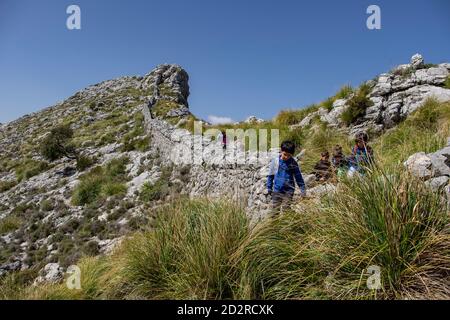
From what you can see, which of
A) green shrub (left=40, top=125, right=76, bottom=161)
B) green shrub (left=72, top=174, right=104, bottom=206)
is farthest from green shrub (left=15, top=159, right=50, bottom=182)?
green shrub (left=72, top=174, right=104, bottom=206)

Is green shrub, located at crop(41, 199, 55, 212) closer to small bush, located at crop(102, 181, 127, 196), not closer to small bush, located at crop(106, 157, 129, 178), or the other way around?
Answer: small bush, located at crop(102, 181, 127, 196)

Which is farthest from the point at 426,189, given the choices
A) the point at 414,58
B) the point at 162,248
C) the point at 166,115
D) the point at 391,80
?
the point at 166,115

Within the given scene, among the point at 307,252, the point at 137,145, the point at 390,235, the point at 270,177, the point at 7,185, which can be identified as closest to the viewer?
the point at 390,235

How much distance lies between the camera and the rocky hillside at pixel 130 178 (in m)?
10.5

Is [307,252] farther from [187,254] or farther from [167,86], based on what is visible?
[167,86]

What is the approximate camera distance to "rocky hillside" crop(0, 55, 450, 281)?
34.4 feet

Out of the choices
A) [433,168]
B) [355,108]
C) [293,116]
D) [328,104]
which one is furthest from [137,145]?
[433,168]

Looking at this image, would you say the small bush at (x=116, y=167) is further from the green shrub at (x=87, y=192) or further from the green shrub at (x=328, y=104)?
the green shrub at (x=328, y=104)

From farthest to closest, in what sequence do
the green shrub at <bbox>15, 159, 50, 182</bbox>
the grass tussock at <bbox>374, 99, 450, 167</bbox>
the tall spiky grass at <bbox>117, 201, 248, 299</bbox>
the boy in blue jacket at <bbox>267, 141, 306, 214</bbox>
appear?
the green shrub at <bbox>15, 159, 50, 182</bbox>, the grass tussock at <bbox>374, 99, 450, 167</bbox>, the boy in blue jacket at <bbox>267, 141, 306, 214</bbox>, the tall spiky grass at <bbox>117, 201, 248, 299</bbox>

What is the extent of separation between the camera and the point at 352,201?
136 inches

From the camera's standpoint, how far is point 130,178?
733 inches

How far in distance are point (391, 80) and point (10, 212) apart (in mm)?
19995

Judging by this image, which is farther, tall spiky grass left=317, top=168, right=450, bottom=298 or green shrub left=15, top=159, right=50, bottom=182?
green shrub left=15, top=159, right=50, bottom=182

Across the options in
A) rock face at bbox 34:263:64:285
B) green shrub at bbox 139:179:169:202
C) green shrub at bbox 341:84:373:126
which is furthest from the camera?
green shrub at bbox 139:179:169:202
